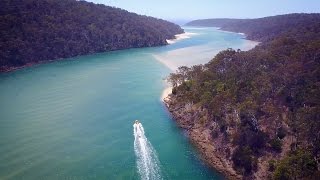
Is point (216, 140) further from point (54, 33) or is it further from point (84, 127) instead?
point (54, 33)

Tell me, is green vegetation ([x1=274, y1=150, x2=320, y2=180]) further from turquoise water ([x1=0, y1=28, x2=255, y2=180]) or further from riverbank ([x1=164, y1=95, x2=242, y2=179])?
turquoise water ([x1=0, y1=28, x2=255, y2=180])

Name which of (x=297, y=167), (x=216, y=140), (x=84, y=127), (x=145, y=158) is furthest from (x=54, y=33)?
(x=297, y=167)

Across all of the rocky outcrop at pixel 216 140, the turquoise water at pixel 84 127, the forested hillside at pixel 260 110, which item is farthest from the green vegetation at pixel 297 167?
the turquoise water at pixel 84 127

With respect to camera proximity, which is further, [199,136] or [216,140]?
[199,136]

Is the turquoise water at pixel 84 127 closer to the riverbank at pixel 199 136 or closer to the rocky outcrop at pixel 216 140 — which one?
the riverbank at pixel 199 136

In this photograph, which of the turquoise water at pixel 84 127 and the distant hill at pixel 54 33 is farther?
the distant hill at pixel 54 33

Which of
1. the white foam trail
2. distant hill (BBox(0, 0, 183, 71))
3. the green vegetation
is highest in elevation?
distant hill (BBox(0, 0, 183, 71))

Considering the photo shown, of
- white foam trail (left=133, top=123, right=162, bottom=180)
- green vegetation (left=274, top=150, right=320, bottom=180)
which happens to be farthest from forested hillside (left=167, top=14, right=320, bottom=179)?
white foam trail (left=133, top=123, right=162, bottom=180)
